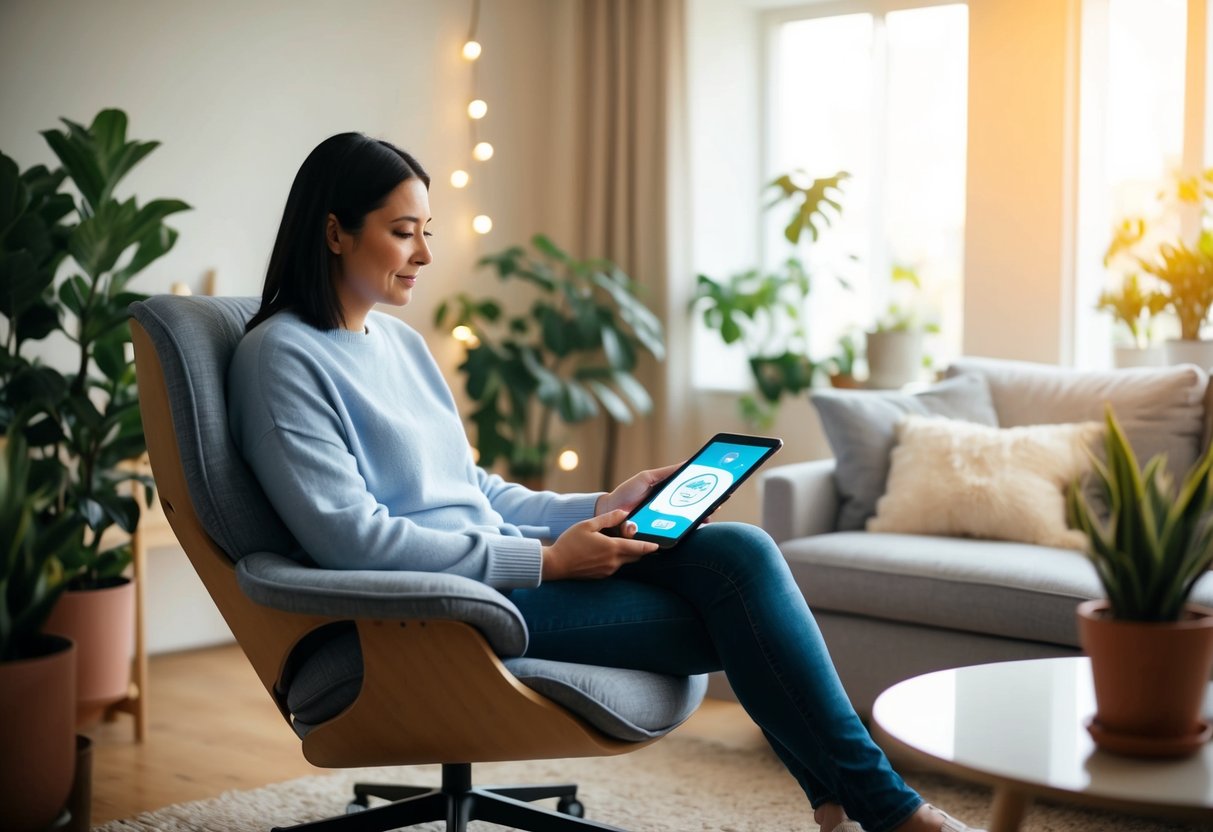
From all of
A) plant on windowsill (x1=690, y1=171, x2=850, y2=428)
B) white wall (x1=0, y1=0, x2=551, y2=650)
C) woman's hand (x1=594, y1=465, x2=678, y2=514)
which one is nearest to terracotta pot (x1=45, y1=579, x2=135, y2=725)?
white wall (x1=0, y1=0, x2=551, y2=650)

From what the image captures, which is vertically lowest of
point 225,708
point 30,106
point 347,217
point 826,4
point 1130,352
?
point 225,708

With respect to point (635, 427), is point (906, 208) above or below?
above

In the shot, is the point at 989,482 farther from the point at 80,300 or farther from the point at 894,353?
the point at 80,300

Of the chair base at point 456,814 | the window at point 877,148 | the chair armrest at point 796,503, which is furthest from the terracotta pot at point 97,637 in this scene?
the window at point 877,148

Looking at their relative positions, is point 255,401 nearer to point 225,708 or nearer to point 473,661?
point 473,661

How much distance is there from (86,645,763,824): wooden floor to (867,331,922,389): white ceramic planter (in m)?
1.14

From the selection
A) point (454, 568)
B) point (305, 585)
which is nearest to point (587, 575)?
point (454, 568)

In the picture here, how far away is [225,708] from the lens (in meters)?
3.31

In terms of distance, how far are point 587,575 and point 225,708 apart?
1678 mm

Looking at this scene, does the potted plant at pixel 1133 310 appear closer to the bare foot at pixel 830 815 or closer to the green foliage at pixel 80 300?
the bare foot at pixel 830 815

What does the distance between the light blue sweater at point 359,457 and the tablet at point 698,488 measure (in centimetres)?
22

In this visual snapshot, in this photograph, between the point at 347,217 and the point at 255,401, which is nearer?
the point at 255,401

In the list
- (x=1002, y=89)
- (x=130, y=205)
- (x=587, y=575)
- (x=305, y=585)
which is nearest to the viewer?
(x=305, y=585)

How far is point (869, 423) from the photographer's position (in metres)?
3.17
